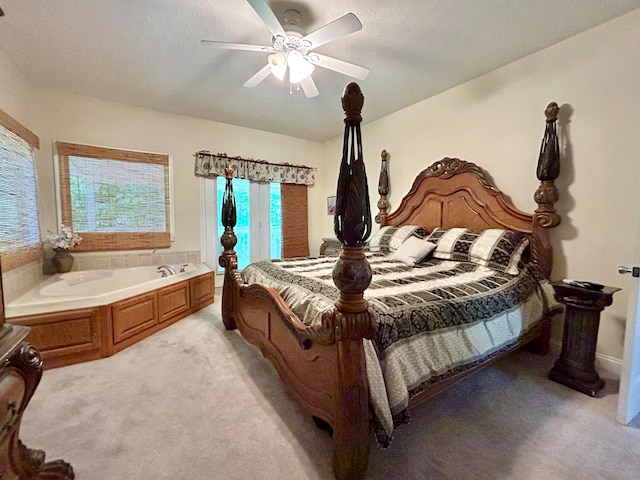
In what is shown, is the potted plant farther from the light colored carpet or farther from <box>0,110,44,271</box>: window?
the light colored carpet

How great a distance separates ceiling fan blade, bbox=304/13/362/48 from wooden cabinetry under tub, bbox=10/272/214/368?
2.58m

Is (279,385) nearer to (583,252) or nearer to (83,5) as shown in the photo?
(583,252)

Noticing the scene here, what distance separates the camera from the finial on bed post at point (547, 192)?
2.34 m

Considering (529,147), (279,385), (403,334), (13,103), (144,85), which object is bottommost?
(279,385)

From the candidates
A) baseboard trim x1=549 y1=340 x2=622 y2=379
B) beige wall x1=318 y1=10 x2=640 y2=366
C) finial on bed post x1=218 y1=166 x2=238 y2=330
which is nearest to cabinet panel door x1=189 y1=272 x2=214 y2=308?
finial on bed post x1=218 y1=166 x2=238 y2=330

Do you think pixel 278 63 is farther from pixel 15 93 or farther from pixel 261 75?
pixel 15 93

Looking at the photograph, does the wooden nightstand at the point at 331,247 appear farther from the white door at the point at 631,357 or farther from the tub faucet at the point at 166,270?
the white door at the point at 631,357

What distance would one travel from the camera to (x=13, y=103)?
2.69 m

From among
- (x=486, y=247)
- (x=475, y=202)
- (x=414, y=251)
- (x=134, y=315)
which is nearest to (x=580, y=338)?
(x=486, y=247)

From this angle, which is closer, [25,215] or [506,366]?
[506,366]

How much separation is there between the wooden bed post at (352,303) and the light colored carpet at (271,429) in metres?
0.25

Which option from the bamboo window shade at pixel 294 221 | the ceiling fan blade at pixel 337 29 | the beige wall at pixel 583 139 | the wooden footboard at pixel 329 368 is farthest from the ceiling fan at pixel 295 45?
the bamboo window shade at pixel 294 221

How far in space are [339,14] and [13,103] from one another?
10.2 ft

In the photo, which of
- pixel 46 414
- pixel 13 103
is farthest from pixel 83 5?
pixel 46 414
